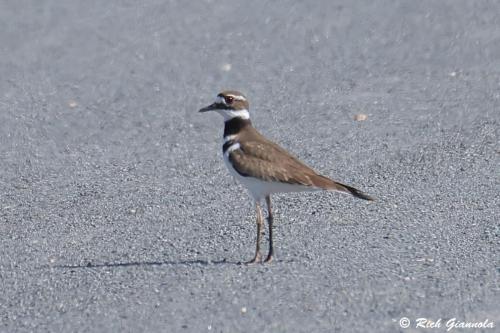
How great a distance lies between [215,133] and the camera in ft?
40.9

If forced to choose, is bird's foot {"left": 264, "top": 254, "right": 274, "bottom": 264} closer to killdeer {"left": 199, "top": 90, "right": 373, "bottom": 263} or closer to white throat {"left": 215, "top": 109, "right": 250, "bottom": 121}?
killdeer {"left": 199, "top": 90, "right": 373, "bottom": 263}

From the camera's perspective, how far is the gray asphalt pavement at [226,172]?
7.79 metres

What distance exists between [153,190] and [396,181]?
2358mm

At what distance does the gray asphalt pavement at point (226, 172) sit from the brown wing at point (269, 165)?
0.63m

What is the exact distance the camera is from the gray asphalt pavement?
779 cm

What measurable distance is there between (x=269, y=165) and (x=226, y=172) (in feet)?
8.48

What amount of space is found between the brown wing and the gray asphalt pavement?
628 mm
